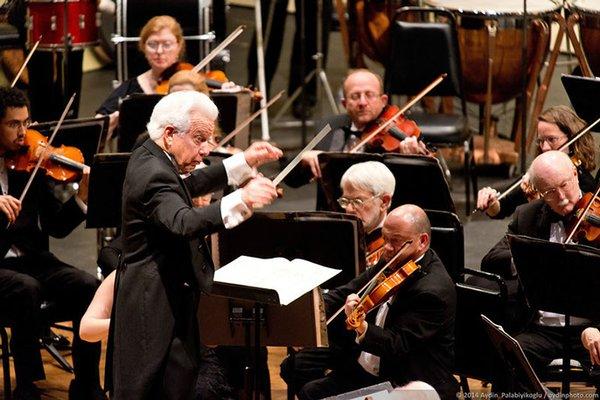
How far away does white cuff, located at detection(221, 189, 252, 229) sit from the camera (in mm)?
3379

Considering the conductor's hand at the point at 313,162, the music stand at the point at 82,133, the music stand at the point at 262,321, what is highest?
the music stand at the point at 82,133

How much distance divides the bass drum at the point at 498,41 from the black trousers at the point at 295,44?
1.10m

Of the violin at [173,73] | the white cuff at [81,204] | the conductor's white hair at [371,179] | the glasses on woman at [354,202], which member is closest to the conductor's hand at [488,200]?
the conductor's white hair at [371,179]

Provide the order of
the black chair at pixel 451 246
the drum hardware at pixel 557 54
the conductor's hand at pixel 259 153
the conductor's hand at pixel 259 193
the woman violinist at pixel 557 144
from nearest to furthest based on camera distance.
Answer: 1. the conductor's hand at pixel 259 193
2. the conductor's hand at pixel 259 153
3. the black chair at pixel 451 246
4. the woman violinist at pixel 557 144
5. the drum hardware at pixel 557 54

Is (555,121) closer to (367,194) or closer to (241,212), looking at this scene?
(367,194)

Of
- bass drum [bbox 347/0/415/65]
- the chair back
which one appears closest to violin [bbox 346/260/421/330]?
the chair back

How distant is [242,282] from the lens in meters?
3.64

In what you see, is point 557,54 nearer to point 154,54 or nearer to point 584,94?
point 584,94

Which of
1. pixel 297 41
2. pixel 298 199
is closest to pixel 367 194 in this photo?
pixel 298 199

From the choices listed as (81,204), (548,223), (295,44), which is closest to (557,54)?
(295,44)

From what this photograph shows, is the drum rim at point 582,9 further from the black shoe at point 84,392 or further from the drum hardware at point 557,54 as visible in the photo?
the black shoe at point 84,392

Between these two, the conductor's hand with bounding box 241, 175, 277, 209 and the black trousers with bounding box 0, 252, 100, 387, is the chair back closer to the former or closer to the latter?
the black trousers with bounding box 0, 252, 100, 387

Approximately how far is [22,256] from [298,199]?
221 centimetres

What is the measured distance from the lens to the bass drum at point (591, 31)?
6.45 metres
